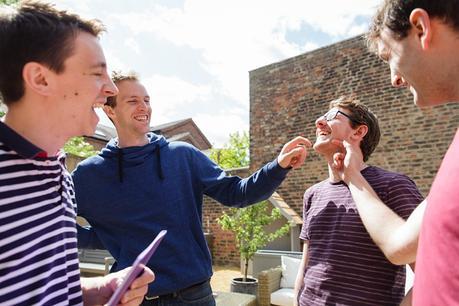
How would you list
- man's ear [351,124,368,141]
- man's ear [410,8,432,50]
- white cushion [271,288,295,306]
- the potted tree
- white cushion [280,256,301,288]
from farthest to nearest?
the potted tree < white cushion [280,256,301,288] < white cushion [271,288,295,306] < man's ear [351,124,368,141] < man's ear [410,8,432,50]

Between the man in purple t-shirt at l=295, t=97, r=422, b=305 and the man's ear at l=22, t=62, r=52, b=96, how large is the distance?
5.55ft

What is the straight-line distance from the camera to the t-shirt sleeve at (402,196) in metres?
1.83

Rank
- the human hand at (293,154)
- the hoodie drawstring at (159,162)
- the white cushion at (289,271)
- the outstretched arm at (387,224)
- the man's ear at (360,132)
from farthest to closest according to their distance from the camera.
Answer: the white cushion at (289,271) → the man's ear at (360,132) → the hoodie drawstring at (159,162) → the human hand at (293,154) → the outstretched arm at (387,224)

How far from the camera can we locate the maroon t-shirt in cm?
193

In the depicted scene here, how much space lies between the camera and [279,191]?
10812 mm

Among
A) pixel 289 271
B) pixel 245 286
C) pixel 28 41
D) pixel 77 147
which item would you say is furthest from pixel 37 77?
pixel 77 147

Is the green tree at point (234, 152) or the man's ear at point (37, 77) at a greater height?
the green tree at point (234, 152)

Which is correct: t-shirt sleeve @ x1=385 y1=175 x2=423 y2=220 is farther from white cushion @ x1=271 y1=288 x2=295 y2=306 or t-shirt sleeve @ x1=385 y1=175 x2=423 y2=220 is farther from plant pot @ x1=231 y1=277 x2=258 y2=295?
plant pot @ x1=231 y1=277 x2=258 y2=295

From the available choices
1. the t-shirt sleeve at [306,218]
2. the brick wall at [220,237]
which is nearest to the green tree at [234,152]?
the brick wall at [220,237]

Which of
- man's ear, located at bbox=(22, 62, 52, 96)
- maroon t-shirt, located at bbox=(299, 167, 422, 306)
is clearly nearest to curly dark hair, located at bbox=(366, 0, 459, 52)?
maroon t-shirt, located at bbox=(299, 167, 422, 306)

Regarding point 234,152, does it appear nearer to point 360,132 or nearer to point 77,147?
point 77,147

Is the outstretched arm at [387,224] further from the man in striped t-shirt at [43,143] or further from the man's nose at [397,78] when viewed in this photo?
the man in striped t-shirt at [43,143]

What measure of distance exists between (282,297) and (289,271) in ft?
2.10

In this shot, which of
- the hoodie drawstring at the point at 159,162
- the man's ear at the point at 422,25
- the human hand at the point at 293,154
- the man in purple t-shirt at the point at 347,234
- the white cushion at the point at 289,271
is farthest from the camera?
the white cushion at the point at 289,271
